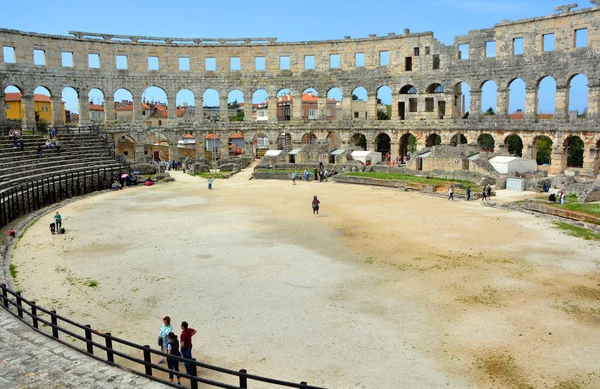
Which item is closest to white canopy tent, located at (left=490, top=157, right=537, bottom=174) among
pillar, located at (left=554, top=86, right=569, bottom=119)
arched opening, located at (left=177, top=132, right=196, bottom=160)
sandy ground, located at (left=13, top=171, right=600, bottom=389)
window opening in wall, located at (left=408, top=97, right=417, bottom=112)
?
pillar, located at (left=554, top=86, right=569, bottom=119)

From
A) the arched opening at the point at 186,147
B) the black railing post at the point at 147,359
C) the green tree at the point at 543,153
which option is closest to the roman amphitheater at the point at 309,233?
the black railing post at the point at 147,359

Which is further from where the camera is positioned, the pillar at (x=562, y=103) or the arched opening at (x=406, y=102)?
the arched opening at (x=406, y=102)

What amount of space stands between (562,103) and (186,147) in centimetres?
4215

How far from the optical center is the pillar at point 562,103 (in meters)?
38.4

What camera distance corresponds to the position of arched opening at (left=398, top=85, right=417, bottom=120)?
47406 mm

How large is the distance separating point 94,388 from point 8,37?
43.0 m

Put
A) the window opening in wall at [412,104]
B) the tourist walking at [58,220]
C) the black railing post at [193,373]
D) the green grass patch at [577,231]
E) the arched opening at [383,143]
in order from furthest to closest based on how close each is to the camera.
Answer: the arched opening at [383,143], the window opening in wall at [412,104], the tourist walking at [58,220], the green grass patch at [577,231], the black railing post at [193,373]

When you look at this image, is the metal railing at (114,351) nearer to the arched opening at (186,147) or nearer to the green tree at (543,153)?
the arched opening at (186,147)

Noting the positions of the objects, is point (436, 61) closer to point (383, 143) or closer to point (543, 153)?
point (383, 143)

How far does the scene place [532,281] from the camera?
1469 centimetres

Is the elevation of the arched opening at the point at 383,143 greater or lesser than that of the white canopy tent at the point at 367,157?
greater

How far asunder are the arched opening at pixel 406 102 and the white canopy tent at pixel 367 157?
573 cm

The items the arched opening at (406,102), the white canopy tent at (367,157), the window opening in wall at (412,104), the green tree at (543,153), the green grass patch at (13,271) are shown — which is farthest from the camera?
the green tree at (543,153)

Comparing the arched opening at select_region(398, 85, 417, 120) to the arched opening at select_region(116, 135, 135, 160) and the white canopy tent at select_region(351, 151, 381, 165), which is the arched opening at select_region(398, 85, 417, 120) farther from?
the arched opening at select_region(116, 135, 135, 160)
